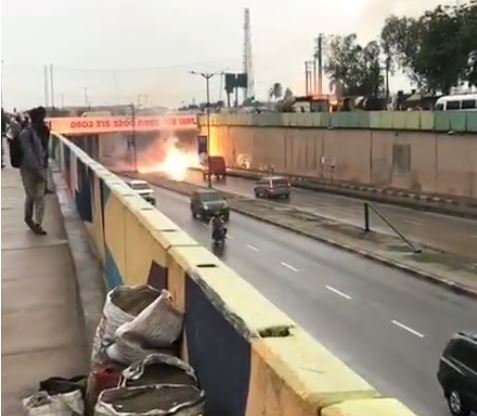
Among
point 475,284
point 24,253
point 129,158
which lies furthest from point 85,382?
point 129,158

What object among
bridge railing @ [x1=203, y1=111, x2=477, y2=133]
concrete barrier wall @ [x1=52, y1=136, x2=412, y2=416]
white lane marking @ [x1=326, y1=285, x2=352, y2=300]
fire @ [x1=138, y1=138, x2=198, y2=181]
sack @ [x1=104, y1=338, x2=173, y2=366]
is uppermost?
concrete barrier wall @ [x1=52, y1=136, x2=412, y2=416]

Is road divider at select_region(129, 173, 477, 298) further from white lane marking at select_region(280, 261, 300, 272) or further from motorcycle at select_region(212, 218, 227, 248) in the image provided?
motorcycle at select_region(212, 218, 227, 248)

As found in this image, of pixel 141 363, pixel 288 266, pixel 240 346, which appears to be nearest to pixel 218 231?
pixel 288 266

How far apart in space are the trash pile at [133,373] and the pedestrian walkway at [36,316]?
2.84 feet

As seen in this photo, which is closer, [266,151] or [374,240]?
[374,240]

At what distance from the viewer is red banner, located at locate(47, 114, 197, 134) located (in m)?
104

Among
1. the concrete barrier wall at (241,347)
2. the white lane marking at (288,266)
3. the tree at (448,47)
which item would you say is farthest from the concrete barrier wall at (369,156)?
the concrete barrier wall at (241,347)

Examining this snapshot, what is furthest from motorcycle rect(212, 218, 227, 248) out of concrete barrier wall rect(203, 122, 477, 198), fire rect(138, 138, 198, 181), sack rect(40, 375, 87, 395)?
fire rect(138, 138, 198, 181)

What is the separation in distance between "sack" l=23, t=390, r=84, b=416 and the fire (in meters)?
106

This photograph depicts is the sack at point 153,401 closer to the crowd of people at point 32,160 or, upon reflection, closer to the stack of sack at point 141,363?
the stack of sack at point 141,363

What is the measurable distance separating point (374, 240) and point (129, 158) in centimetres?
8993

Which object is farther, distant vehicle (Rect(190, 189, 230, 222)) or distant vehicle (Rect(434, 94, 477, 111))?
distant vehicle (Rect(434, 94, 477, 111))

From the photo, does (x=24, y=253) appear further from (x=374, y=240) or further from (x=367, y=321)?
(x=374, y=240)

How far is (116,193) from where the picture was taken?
8703mm
